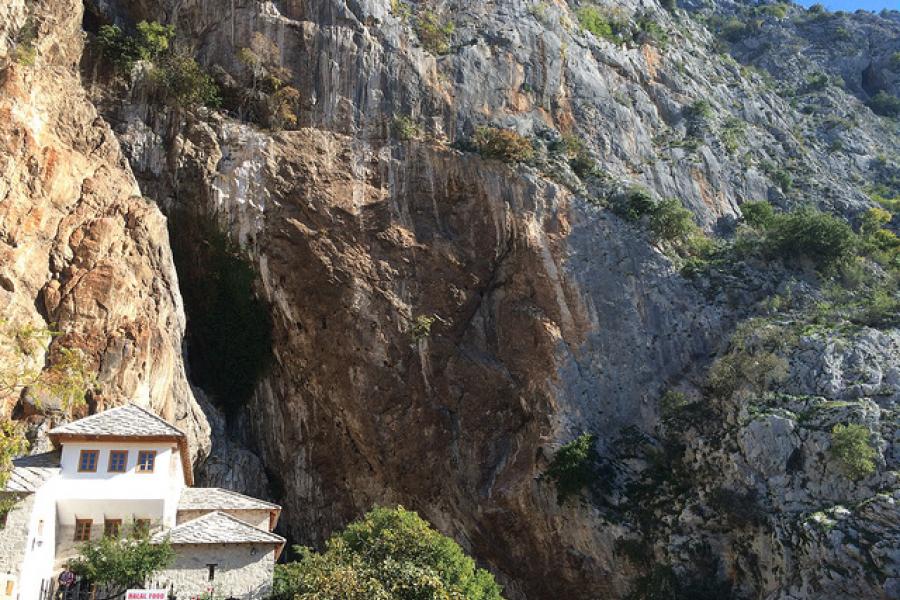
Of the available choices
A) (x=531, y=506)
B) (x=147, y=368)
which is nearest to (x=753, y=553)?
(x=531, y=506)

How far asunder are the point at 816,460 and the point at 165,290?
23.7m

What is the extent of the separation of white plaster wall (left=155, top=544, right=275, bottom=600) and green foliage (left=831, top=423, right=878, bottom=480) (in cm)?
1821

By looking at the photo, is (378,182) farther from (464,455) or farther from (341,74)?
(464,455)

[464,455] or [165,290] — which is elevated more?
[165,290]

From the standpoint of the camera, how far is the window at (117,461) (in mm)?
28109

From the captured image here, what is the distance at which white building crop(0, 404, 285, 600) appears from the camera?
26.3 metres

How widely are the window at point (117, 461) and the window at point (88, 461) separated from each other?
39cm

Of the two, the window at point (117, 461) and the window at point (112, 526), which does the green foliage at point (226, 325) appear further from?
the window at point (112, 526)

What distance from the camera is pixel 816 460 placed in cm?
3209

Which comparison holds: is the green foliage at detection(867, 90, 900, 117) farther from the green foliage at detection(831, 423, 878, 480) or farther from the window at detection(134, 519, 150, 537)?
the window at detection(134, 519, 150, 537)

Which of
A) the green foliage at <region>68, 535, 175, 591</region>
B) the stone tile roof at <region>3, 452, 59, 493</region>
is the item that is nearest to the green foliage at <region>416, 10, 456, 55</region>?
the stone tile roof at <region>3, 452, 59, 493</region>

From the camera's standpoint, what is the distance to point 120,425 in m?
28.7

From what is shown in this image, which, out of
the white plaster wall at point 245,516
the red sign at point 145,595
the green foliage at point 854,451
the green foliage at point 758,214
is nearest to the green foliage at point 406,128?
the green foliage at point 758,214

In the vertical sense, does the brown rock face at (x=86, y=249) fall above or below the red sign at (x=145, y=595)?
above
